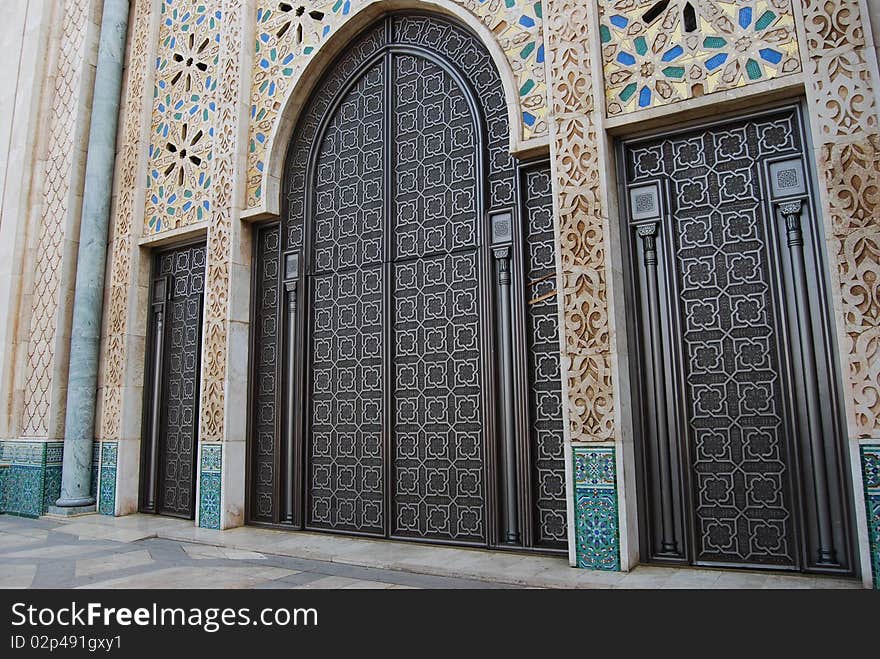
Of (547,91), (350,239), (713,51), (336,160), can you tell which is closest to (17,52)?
(336,160)

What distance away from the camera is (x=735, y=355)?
10.8 ft

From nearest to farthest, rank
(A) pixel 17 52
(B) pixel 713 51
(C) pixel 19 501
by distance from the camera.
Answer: (B) pixel 713 51
(C) pixel 19 501
(A) pixel 17 52

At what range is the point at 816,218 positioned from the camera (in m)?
3.19

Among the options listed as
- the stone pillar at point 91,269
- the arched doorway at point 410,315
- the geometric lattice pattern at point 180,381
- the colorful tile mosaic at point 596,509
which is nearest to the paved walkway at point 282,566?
the colorful tile mosaic at point 596,509

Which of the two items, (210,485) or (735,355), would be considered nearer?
(735,355)

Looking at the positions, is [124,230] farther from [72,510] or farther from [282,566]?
[282,566]

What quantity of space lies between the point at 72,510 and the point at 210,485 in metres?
1.57

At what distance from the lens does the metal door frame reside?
301cm

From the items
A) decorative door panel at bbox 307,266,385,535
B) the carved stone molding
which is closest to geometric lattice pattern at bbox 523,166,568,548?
decorative door panel at bbox 307,266,385,535

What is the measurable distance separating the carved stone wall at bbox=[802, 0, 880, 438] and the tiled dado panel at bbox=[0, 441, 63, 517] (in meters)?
6.05

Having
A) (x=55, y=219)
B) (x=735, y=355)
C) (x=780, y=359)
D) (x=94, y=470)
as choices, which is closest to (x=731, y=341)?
(x=735, y=355)

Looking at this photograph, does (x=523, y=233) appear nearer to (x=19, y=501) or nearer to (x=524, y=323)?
(x=524, y=323)

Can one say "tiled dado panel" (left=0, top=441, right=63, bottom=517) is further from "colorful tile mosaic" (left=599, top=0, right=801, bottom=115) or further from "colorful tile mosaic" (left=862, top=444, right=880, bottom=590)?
"colorful tile mosaic" (left=862, top=444, right=880, bottom=590)
